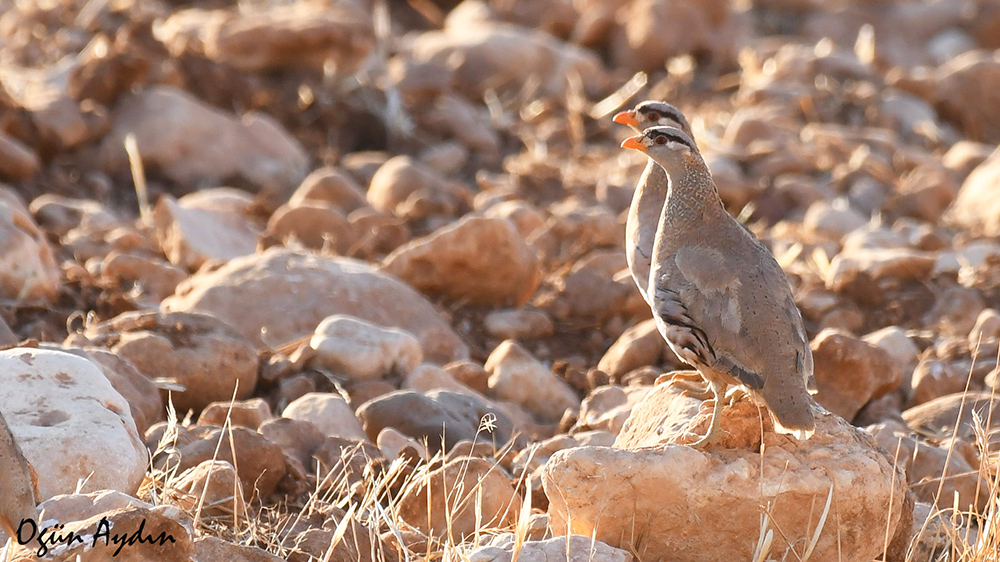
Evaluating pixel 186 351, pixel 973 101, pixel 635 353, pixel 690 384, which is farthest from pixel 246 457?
pixel 973 101

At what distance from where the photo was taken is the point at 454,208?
41.0ft

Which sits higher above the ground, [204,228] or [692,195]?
[692,195]

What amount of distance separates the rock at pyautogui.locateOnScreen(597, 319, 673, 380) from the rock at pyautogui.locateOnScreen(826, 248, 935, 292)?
2195 mm

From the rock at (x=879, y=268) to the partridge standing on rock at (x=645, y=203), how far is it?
3.32 meters

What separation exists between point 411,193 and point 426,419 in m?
5.84

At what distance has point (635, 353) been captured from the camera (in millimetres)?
8883

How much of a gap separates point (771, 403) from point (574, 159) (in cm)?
1037

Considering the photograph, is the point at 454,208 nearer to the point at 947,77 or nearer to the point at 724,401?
the point at 724,401

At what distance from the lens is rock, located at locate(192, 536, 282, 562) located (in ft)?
14.7

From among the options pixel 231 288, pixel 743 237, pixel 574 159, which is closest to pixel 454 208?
pixel 574 159

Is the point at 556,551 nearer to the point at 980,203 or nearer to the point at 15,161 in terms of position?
the point at 15,161


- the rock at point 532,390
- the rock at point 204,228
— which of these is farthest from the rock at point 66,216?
the rock at point 532,390

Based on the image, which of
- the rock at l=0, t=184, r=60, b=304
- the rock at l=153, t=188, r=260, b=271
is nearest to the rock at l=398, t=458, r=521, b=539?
the rock at l=0, t=184, r=60, b=304

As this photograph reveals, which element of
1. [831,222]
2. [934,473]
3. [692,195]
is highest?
[692,195]
